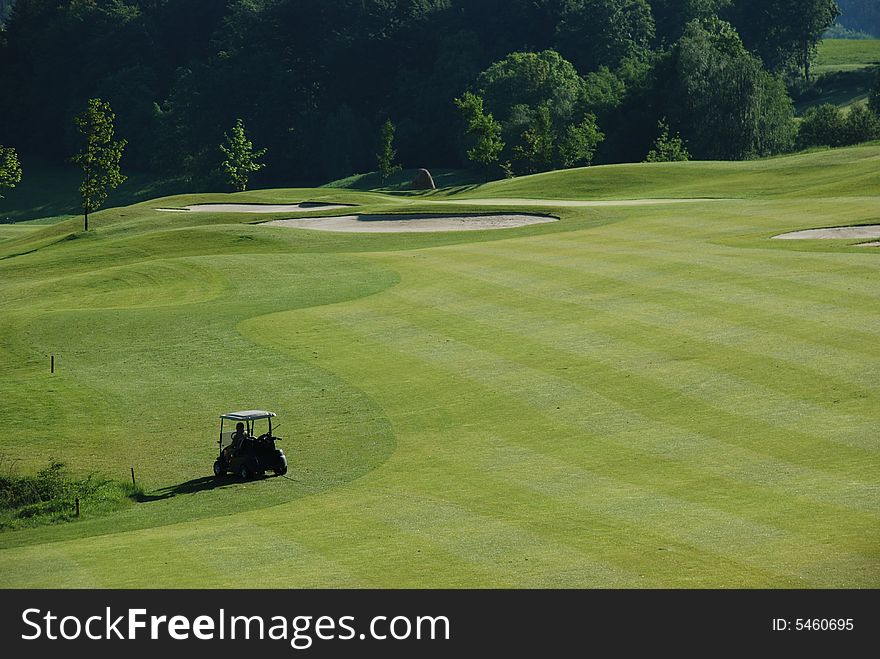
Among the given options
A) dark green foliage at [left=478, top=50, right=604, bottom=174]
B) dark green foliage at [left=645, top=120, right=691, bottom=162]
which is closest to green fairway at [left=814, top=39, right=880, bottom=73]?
dark green foliage at [left=478, top=50, right=604, bottom=174]

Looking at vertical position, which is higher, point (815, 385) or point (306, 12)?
point (306, 12)

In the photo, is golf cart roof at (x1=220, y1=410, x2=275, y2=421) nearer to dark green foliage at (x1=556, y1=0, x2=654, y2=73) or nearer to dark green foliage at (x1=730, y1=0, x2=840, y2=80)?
dark green foliage at (x1=556, y1=0, x2=654, y2=73)

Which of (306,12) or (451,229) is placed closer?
(451,229)

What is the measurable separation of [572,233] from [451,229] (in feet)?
27.1

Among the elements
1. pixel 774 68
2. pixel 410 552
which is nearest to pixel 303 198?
pixel 410 552

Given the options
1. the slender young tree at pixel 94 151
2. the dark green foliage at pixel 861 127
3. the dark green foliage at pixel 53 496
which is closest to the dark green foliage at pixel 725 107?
the dark green foliage at pixel 861 127

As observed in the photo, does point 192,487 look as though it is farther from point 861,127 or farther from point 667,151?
point 861,127

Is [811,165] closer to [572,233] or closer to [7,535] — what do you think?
[572,233]

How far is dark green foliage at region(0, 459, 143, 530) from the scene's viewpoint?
22.8m

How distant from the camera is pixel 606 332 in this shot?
107 ft

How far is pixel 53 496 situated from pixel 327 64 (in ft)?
437

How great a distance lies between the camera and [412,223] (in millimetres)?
59781

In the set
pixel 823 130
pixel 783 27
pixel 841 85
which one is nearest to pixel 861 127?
pixel 823 130
